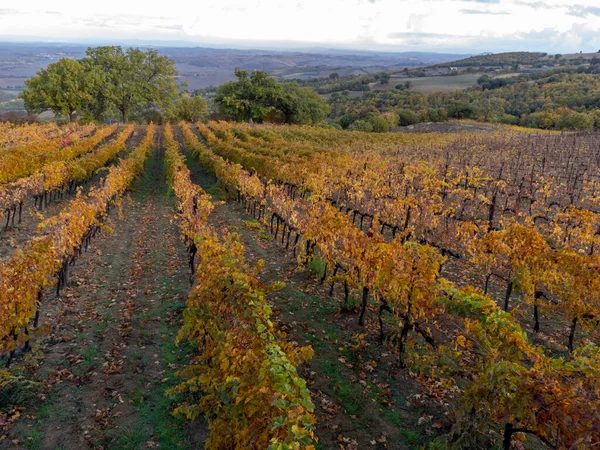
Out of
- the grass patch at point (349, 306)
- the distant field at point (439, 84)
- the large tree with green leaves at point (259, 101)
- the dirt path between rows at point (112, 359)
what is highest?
the distant field at point (439, 84)

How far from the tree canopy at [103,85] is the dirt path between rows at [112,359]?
4763cm

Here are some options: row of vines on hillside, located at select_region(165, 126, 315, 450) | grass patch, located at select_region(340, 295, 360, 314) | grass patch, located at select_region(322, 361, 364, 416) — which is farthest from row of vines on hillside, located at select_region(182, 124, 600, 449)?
row of vines on hillside, located at select_region(165, 126, 315, 450)

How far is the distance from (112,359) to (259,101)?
189ft

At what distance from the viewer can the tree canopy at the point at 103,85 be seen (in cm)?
5359

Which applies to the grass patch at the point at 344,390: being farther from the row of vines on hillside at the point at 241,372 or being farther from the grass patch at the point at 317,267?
the grass patch at the point at 317,267

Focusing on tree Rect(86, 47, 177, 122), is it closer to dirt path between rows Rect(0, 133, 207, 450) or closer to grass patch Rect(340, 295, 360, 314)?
dirt path between rows Rect(0, 133, 207, 450)

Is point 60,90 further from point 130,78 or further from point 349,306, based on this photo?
point 349,306

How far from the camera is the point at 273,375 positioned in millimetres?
4957

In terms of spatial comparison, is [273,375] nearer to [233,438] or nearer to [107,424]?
[233,438]

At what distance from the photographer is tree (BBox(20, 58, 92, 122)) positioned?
53062mm

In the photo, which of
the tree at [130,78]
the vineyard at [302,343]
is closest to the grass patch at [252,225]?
the vineyard at [302,343]

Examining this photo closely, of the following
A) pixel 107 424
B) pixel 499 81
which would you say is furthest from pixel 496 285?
pixel 499 81

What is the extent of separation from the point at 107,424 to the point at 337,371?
417 cm

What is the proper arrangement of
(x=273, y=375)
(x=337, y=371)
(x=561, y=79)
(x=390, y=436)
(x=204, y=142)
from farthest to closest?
(x=561, y=79)
(x=204, y=142)
(x=337, y=371)
(x=390, y=436)
(x=273, y=375)
